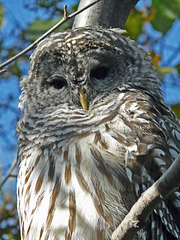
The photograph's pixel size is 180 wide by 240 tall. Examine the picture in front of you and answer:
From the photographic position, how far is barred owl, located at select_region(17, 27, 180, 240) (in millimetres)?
3197

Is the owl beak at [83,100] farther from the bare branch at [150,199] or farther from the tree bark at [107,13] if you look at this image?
the bare branch at [150,199]

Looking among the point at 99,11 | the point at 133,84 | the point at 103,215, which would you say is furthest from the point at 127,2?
the point at 103,215

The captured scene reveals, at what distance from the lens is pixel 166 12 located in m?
3.26

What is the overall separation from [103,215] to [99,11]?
1.99m

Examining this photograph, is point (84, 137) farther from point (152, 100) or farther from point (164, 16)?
point (164, 16)

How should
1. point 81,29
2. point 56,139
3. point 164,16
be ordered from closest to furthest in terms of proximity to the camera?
point 164,16 → point 56,139 → point 81,29

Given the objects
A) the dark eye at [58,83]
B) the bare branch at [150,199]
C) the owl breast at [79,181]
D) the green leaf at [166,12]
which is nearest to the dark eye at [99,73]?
the dark eye at [58,83]

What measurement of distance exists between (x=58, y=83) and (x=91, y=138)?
34.5 inches

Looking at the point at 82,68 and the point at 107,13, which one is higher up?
the point at 107,13

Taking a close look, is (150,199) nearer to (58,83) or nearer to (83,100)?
(83,100)

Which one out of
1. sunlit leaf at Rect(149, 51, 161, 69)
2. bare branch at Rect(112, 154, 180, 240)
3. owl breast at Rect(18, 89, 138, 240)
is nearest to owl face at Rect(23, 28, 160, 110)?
owl breast at Rect(18, 89, 138, 240)

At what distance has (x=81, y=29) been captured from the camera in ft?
13.8

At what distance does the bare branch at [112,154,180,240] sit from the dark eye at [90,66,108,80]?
183cm

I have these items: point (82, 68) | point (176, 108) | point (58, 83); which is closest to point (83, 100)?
point (82, 68)
